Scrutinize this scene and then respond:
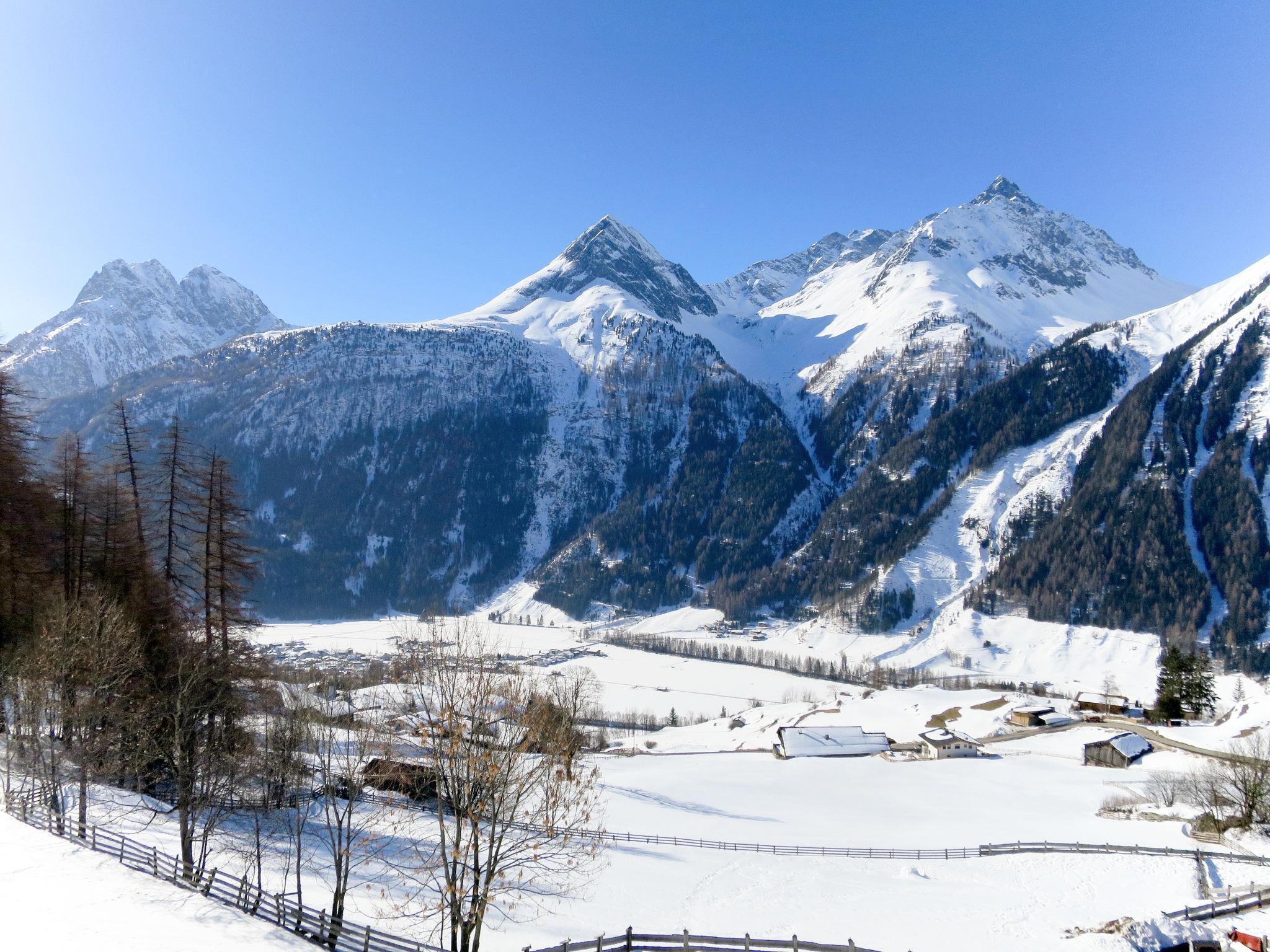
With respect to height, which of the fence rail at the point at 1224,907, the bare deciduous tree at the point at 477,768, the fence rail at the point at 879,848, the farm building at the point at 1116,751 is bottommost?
the farm building at the point at 1116,751

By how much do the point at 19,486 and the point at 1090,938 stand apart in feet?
166

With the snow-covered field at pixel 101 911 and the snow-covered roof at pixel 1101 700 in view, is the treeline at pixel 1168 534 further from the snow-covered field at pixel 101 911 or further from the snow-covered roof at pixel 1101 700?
the snow-covered field at pixel 101 911

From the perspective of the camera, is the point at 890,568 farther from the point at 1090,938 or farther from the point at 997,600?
the point at 1090,938

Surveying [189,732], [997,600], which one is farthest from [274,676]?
[997,600]

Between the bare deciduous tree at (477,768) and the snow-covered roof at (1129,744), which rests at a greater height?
the bare deciduous tree at (477,768)

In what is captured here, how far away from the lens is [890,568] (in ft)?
655

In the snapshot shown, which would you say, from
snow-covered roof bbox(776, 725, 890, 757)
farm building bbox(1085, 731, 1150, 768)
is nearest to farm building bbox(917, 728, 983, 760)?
snow-covered roof bbox(776, 725, 890, 757)

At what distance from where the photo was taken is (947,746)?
76188 mm

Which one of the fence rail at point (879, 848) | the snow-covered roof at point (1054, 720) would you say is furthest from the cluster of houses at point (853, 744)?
the fence rail at point (879, 848)

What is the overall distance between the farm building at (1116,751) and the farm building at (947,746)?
1045 centimetres

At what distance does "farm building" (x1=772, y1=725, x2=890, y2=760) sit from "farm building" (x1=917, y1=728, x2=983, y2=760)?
4395 millimetres

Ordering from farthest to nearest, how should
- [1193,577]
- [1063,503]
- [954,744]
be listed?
[1063,503] < [1193,577] < [954,744]

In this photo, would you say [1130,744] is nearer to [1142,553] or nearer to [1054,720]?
[1054,720]

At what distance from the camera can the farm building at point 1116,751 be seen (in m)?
69.1
